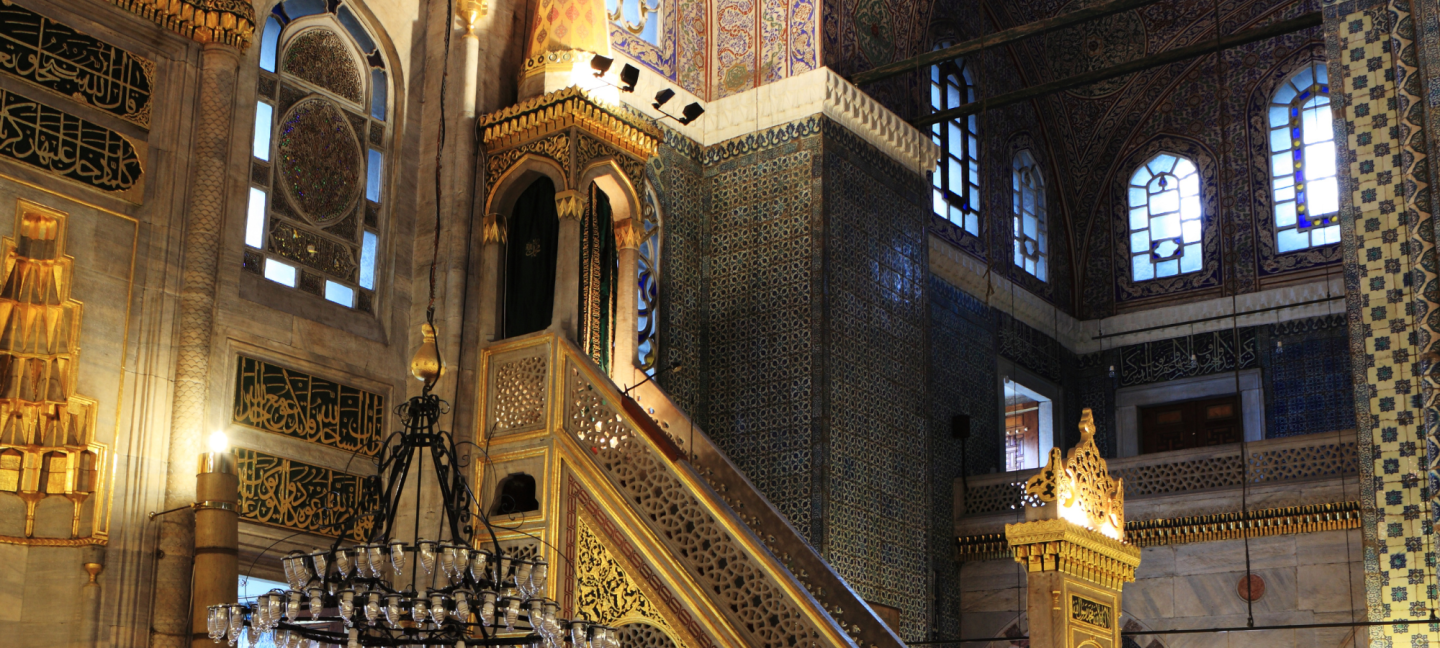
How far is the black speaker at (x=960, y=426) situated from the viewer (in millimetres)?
9711

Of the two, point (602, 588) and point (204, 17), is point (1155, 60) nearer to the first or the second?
point (602, 588)

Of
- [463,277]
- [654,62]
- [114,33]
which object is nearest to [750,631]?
[463,277]

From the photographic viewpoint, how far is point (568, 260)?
6.17 m

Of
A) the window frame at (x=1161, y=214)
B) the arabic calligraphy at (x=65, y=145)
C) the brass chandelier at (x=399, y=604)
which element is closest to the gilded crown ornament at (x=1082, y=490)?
the brass chandelier at (x=399, y=604)

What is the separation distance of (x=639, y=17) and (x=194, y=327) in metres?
3.58

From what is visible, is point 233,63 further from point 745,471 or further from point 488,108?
point 745,471

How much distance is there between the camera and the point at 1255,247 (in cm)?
1093

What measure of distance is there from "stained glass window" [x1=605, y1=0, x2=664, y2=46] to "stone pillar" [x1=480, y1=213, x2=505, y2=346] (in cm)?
196

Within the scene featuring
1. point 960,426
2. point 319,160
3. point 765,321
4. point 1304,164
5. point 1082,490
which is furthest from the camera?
point 1304,164

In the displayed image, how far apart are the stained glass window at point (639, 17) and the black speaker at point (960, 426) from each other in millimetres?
3175

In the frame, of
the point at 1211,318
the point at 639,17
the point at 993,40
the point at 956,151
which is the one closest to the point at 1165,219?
the point at 1211,318

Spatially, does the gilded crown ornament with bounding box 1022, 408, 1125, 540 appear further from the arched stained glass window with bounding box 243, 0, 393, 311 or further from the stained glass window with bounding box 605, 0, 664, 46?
the stained glass window with bounding box 605, 0, 664, 46

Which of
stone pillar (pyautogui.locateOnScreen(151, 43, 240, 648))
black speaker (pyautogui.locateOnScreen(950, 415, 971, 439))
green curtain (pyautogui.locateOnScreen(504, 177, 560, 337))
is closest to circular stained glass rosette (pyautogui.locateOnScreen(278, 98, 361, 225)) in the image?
stone pillar (pyautogui.locateOnScreen(151, 43, 240, 648))

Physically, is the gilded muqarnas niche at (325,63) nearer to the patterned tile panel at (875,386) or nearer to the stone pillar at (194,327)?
the stone pillar at (194,327)
